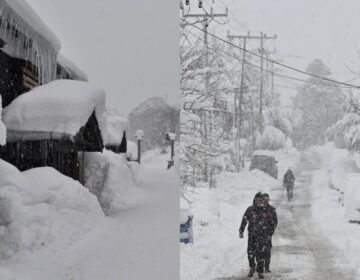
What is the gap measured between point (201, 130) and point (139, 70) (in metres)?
2.70

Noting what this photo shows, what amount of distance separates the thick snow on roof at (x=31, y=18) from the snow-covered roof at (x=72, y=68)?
2 cm

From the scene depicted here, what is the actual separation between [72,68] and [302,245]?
294 cm

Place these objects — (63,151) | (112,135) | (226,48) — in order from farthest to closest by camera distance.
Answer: (226,48) → (112,135) → (63,151)

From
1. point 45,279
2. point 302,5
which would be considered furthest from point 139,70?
point 302,5

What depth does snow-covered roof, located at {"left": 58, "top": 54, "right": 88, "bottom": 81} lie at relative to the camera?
86 cm

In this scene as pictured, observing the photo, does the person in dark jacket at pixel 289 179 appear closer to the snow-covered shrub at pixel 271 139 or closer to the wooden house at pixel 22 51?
the snow-covered shrub at pixel 271 139

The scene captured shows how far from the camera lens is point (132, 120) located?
0.93 metres

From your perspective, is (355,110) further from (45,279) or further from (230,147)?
(45,279)

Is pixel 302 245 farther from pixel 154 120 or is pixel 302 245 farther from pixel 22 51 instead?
pixel 22 51

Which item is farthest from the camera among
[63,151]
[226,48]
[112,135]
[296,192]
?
[226,48]

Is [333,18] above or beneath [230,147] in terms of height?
above

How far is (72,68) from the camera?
2.89ft

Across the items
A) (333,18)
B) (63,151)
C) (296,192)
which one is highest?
(333,18)

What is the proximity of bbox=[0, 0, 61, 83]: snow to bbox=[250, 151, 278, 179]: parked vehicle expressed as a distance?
234 cm
